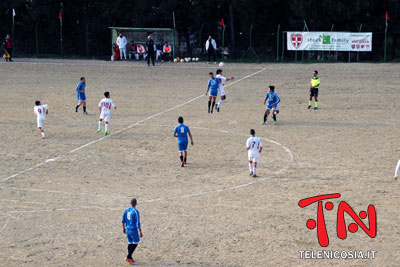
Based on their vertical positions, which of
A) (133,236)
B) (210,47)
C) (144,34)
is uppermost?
(144,34)

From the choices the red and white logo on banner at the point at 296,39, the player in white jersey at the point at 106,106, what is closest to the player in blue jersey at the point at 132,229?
the player in white jersey at the point at 106,106

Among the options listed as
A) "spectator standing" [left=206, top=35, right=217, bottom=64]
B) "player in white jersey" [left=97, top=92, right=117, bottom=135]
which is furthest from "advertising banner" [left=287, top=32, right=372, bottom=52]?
"player in white jersey" [left=97, top=92, right=117, bottom=135]

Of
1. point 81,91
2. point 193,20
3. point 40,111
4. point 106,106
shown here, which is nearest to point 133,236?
point 106,106

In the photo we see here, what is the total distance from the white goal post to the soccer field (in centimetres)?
1524

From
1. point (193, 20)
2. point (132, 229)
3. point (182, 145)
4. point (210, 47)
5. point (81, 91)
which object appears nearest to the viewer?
point (132, 229)

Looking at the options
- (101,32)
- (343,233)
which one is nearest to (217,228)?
(343,233)

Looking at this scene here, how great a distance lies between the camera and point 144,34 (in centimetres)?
5341

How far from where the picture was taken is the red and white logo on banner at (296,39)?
1956 inches

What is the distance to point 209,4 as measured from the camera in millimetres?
52375

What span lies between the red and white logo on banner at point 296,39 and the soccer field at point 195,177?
39.4 ft

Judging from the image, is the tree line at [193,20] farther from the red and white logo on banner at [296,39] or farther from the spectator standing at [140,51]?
the spectator standing at [140,51]

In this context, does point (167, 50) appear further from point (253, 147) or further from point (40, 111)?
point (253, 147)

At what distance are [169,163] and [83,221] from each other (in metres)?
6.23

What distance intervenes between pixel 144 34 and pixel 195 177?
3532 centimetres
